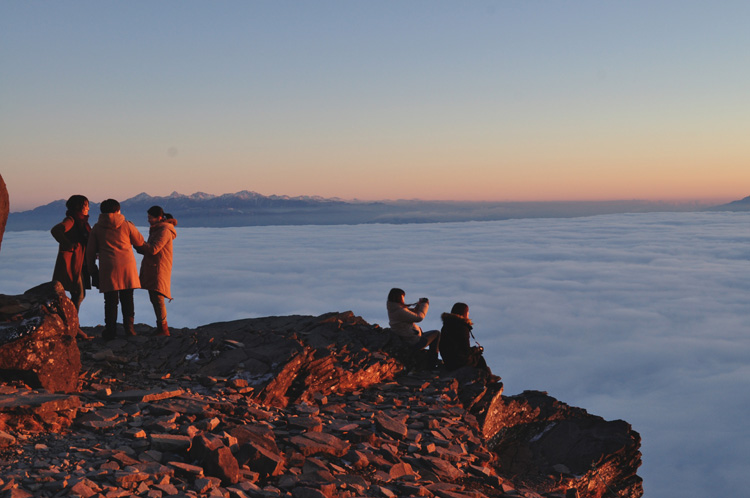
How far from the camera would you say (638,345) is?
94125 millimetres

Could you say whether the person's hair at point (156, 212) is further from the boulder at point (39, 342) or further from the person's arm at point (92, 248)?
the boulder at point (39, 342)

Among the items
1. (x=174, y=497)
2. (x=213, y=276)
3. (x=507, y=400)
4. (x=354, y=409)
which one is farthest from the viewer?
(x=213, y=276)

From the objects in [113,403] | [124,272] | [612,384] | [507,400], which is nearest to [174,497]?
[113,403]

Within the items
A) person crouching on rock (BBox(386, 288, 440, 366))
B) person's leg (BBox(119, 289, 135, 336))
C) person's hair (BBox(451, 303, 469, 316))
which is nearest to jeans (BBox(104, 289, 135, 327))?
person's leg (BBox(119, 289, 135, 336))

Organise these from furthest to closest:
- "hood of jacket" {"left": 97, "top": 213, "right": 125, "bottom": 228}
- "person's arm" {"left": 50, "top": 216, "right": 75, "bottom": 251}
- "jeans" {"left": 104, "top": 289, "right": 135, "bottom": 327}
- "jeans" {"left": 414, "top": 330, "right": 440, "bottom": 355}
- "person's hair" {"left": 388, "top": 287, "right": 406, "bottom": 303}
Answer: "jeans" {"left": 414, "top": 330, "right": 440, "bottom": 355}, "person's hair" {"left": 388, "top": 287, "right": 406, "bottom": 303}, "jeans" {"left": 104, "top": 289, "right": 135, "bottom": 327}, "person's arm" {"left": 50, "top": 216, "right": 75, "bottom": 251}, "hood of jacket" {"left": 97, "top": 213, "right": 125, "bottom": 228}

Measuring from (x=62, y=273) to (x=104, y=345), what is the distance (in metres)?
1.43

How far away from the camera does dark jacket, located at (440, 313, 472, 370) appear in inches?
405

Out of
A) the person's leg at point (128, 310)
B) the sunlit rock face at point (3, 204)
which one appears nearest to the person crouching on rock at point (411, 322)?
the person's leg at point (128, 310)

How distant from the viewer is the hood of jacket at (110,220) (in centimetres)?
862

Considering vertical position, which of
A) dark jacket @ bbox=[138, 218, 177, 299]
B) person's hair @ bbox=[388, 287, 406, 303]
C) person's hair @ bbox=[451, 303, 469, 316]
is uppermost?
dark jacket @ bbox=[138, 218, 177, 299]

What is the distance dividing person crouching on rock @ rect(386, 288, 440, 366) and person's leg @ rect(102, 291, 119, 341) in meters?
4.93

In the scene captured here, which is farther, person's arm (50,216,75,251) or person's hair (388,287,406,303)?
person's hair (388,287,406,303)

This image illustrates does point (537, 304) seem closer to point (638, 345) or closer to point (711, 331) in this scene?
point (638, 345)

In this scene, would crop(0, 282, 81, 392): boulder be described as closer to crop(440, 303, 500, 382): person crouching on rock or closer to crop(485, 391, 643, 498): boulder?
crop(440, 303, 500, 382): person crouching on rock
